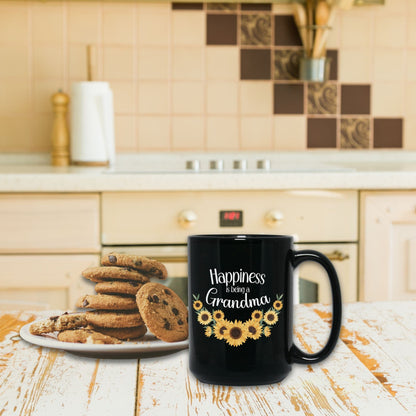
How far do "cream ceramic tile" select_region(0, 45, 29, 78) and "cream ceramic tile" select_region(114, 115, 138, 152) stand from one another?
0.34 m

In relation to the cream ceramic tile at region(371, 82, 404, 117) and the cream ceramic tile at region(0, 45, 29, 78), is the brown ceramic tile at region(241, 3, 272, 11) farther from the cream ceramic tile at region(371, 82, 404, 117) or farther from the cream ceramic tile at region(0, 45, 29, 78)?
the cream ceramic tile at region(0, 45, 29, 78)

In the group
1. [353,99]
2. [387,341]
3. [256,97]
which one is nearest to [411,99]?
[353,99]

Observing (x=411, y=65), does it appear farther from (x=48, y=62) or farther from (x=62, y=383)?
(x=62, y=383)

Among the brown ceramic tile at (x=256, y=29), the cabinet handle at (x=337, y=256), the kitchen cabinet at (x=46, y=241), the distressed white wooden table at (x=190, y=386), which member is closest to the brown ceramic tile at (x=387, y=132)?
the brown ceramic tile at (x=256, y=29)

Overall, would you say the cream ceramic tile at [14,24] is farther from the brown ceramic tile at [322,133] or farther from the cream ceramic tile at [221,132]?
the brown ceramic tile at [322,133]

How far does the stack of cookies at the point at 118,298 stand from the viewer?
0.51 metres

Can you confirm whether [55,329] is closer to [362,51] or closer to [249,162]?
[249,162]

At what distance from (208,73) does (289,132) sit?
33 centimetres

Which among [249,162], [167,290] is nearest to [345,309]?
[167,290]

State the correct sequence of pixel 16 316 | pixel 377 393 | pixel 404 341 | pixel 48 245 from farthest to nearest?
1. pixel 48 245
2. pixel 16 316
3. pixel 404 341
4. pixel 377 393

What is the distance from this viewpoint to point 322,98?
84.4 inches

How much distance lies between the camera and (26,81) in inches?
82.0

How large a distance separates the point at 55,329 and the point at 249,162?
5.31ft

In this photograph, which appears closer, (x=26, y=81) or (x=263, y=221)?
(x=263, y=221)
